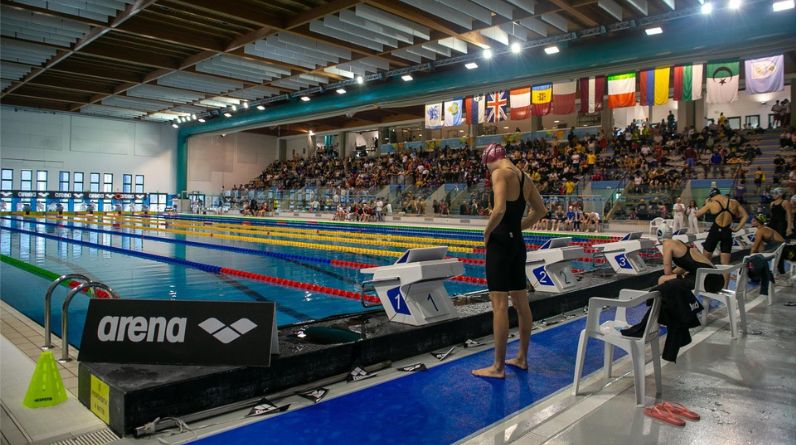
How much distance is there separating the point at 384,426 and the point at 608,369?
151 cm

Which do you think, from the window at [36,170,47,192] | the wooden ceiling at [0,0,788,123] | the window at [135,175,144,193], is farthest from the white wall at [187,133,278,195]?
the wooden ceiling at [0,0,788,123]

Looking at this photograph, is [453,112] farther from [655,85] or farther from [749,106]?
[749,106]

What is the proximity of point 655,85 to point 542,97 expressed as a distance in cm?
285

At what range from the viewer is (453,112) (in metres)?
16.6

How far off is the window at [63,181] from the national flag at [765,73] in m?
29.7

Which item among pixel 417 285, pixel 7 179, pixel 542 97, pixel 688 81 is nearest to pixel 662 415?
pixel 417 285

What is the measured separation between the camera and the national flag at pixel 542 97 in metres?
14.5

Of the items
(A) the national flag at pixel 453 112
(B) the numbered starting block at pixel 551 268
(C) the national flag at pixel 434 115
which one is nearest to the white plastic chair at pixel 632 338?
(B) the numbered starting block at pixel 551 268

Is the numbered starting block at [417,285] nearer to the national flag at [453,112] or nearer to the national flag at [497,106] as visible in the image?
the national flag at [497,106]

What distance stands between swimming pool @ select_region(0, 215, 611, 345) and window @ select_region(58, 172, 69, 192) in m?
14.4

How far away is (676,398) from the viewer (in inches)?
111

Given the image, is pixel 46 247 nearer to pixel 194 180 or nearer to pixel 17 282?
pixel 17 282

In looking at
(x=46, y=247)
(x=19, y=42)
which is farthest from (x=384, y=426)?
(x=19, y=42)

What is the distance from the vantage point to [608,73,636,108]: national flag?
1321 cm
